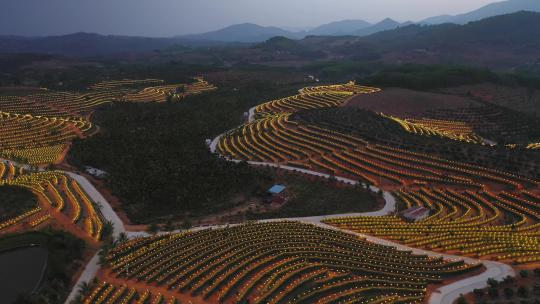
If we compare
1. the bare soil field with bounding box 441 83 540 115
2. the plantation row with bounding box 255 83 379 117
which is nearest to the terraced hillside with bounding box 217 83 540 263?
the plantation row with bounding box 255 83 379 117

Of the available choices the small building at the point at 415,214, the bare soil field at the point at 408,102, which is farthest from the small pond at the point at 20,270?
the bare soil field at the point at 408,102

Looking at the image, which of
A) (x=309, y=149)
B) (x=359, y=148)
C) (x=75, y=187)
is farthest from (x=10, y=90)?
(x=359, y=148)

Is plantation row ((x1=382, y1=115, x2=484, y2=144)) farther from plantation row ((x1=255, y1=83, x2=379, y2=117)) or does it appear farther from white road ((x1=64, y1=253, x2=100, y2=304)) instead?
white road ((x1=64, y1=253, x2=100, y2=304))

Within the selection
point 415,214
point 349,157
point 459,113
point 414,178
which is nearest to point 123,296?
point 415,214

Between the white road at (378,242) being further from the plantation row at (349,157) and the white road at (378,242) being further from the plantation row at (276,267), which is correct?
the plantation row at (349,157)

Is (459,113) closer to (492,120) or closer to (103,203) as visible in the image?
(492,120)
